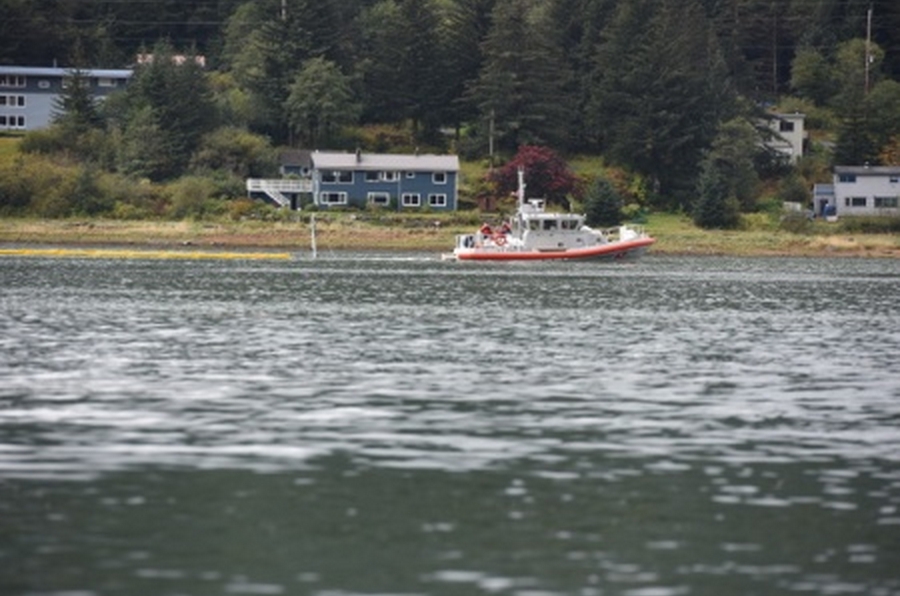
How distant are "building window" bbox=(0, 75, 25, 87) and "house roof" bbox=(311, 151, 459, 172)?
32200 millimetres

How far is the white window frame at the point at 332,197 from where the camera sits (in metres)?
122

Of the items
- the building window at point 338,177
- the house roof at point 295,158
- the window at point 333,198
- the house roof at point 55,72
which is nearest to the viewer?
the building window at point 338,177

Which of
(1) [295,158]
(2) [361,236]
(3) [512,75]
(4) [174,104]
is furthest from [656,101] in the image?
(4) [174,104]

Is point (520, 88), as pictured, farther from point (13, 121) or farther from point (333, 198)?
point (13, 121)

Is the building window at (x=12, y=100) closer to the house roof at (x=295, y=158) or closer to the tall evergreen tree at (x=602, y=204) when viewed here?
the house roof at (x=295, y=158)

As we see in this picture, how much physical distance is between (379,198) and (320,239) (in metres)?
12.1

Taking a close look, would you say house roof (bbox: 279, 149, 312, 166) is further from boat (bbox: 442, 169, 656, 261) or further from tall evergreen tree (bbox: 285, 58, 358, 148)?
boat (bbox: 442, 169, 656, 261)

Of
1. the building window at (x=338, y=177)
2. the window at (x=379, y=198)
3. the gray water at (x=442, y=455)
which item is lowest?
the gray water at (x=442, y=455)

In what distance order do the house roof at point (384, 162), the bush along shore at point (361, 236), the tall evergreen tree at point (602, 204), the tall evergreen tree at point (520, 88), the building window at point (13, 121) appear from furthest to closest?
1. the building window at point (13, 121)
2. the tall evergreen tree at point (520, 88)
3. the house roof at point (384, 162)
4. the tall evergreen tree at point (602, 204)
5. the bush along shore at point (361, 236)

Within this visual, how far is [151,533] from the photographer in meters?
21.6

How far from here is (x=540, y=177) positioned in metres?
120

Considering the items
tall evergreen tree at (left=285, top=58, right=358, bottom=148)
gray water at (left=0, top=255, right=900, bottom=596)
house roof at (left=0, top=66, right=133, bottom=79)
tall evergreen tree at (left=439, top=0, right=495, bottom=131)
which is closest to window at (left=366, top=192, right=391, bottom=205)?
tall evergreen tree at (left=285, top=58, right=358, bottom=148)


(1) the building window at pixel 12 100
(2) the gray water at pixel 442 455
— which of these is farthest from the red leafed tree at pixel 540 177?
(2) the gray water at pixel 442 455

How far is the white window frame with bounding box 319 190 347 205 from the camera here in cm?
12212
